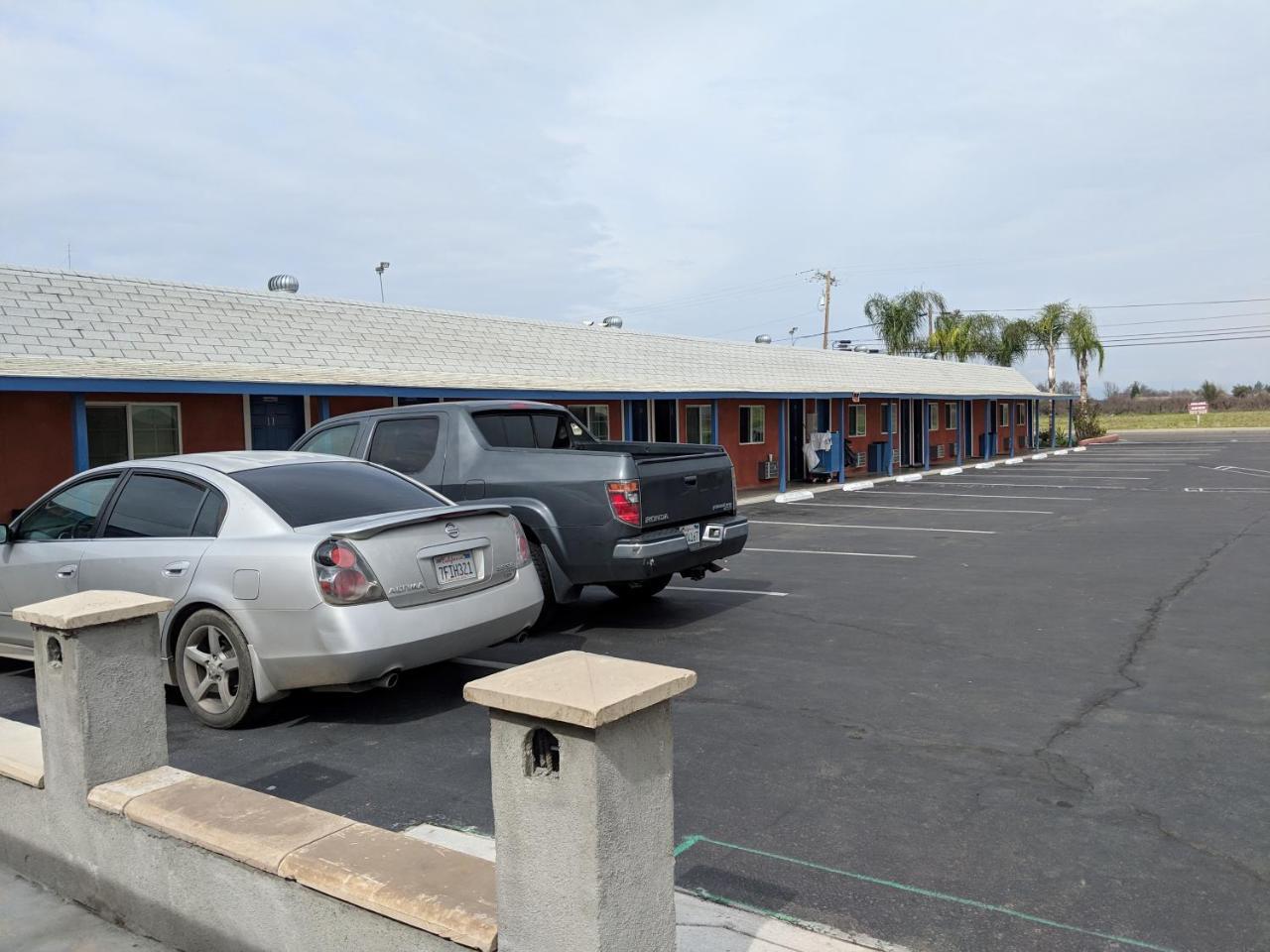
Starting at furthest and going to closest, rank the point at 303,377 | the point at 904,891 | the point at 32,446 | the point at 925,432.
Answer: the point at 925,432
the point at 303,377
the point at 32,446
the point at 904,891

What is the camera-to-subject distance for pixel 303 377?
45.1 feet

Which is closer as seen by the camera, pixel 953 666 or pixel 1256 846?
pixel 1256 846

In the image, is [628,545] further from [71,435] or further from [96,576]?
[71,435]

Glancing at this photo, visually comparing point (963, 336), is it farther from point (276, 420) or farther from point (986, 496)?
point (276, 420)

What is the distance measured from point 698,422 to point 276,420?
11130 mm

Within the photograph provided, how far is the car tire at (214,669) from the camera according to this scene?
5.71 metres

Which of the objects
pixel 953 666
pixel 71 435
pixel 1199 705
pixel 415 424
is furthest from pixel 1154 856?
pixel 71 435

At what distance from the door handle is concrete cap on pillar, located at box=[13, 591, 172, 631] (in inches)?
67.8

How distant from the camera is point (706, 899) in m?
3.81

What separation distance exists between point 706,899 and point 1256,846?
7.79 ft

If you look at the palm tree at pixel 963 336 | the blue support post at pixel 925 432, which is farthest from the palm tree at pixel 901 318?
the blue support post at pixel 925 432

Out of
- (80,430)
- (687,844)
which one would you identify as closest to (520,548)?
(687,844)

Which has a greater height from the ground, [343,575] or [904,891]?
[343,575]

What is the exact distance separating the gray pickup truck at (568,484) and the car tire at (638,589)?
26mm
